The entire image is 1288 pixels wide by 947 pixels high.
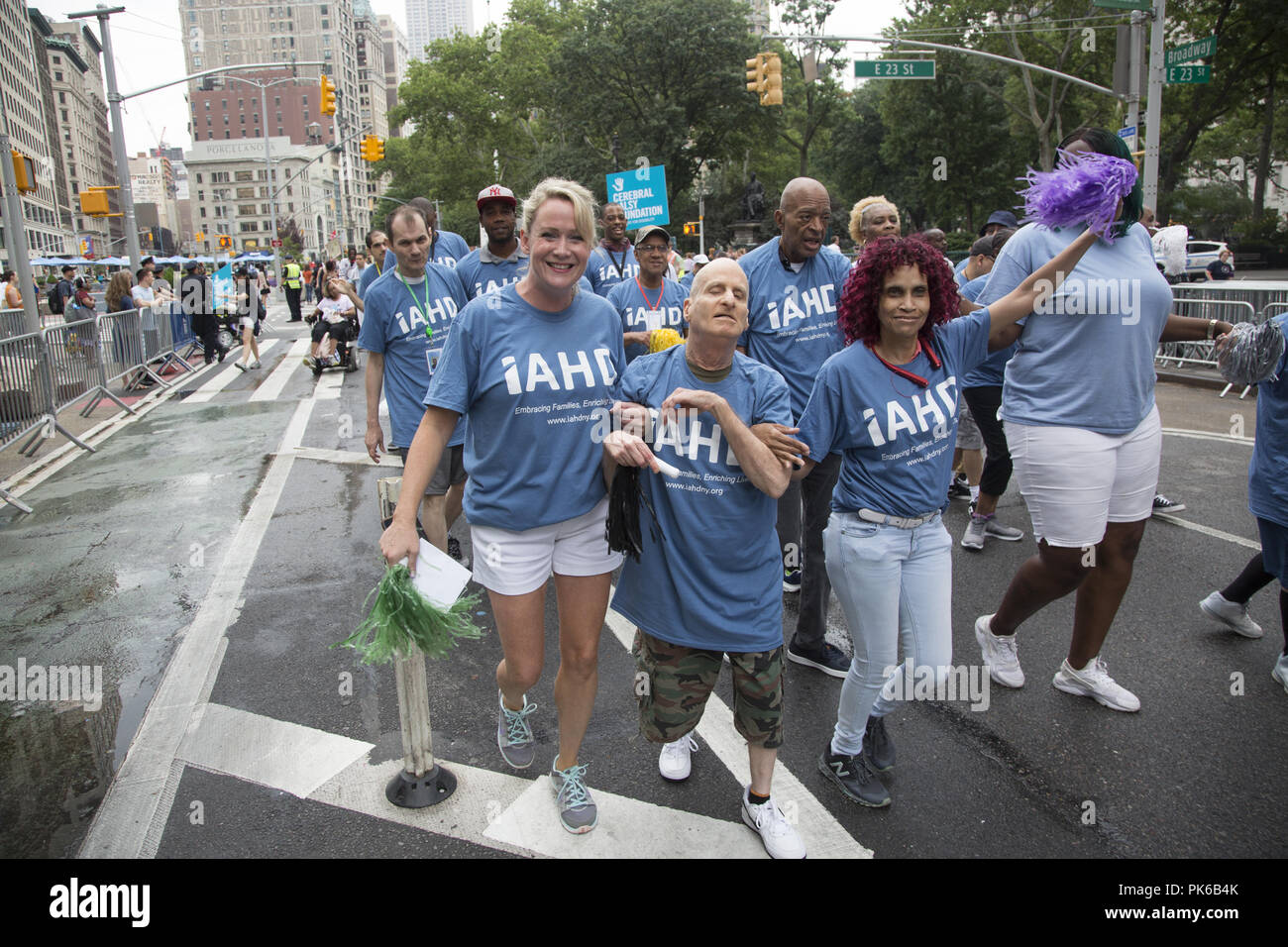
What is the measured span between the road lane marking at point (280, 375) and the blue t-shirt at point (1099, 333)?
11.5 m

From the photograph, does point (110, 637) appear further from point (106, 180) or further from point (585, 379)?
point (106, 180)

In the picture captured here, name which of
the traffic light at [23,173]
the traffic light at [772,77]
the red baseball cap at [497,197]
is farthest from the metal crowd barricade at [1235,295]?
the traffic light at [23,173]

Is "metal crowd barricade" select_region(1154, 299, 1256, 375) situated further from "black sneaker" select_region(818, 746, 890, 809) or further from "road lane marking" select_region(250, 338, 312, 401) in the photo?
"road lane marking" select_region(250, 338, 312, 401)

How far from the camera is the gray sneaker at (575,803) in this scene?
2.84 meters

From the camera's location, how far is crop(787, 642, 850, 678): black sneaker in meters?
4.05

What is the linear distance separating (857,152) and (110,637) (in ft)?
182

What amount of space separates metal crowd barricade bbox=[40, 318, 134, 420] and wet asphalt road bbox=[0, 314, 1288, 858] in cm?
403

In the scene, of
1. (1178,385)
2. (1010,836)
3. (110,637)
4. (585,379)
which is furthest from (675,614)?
(1178,385)

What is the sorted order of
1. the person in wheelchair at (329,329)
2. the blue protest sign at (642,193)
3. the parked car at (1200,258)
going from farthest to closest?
the parked car at (1200,258) → the blue protest sign at (642,193) → the person in wheelchair at (329,329)

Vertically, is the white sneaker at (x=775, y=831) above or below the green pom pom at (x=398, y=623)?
below

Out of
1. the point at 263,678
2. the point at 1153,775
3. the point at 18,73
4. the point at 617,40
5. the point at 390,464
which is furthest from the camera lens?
the point at 18,73

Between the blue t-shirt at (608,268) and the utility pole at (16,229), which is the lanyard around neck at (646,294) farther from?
the utility pole at (16,229)

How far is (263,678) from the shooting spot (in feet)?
13.3

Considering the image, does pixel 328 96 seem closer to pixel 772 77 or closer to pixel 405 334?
pixel 772 77
